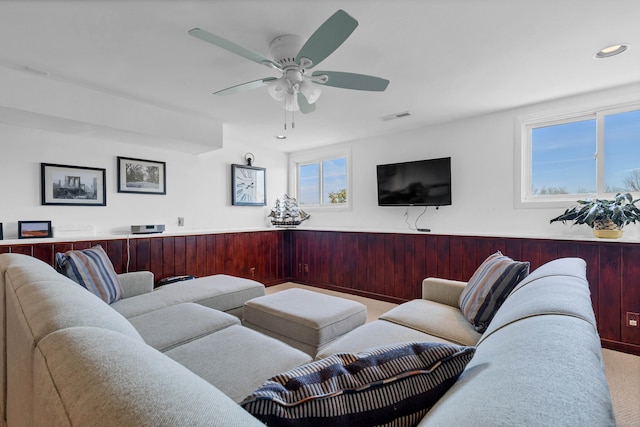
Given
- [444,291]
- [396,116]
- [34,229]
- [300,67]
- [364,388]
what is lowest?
[444,291]

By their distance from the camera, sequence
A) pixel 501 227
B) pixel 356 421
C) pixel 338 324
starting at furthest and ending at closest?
pixel 501 227 → pixel 338 324 → pixel 356 421

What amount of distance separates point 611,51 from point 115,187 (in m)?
4.90

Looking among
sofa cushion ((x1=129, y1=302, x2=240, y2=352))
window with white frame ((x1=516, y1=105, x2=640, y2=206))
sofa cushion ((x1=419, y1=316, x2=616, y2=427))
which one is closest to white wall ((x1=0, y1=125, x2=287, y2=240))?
sofa cushion ((x1=129, y1=302, x2=240, y2=352))

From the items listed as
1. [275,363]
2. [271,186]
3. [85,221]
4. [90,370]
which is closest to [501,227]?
[275,363]

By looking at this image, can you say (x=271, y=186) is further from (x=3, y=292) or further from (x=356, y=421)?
(x=356, y=421)

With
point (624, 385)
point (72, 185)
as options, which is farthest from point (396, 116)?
point (72, 185)

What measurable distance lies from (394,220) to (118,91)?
368 centimetres

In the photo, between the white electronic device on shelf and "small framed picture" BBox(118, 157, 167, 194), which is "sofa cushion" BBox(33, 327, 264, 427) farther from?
"small framed picture" BBox(118, 157, 167, 194)

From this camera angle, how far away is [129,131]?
3176mm

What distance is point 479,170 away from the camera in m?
3.77

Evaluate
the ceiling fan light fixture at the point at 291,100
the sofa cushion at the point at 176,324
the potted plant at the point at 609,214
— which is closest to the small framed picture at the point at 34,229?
the sofa cushion at the point at 176,324

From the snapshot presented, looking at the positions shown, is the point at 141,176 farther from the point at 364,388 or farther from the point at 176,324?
the point at 364,388

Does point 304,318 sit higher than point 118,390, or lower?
lower

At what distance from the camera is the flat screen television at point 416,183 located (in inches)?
155
